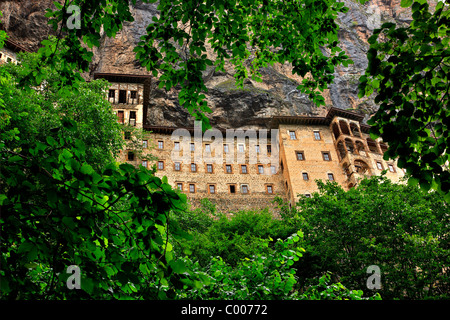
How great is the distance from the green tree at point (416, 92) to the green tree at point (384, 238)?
12287 millimetres

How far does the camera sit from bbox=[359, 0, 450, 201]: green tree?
3.43 meters

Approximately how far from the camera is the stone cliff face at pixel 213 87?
138 feet

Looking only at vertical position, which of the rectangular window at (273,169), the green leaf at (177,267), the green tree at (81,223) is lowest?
the green leaf at (177,267)

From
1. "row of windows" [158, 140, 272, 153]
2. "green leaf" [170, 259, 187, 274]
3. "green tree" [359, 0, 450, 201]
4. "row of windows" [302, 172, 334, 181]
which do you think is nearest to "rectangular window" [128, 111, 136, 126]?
"row of windows" [158, 140, 272, 153]

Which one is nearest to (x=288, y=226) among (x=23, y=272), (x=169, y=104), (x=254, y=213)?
(x=254, y=213)

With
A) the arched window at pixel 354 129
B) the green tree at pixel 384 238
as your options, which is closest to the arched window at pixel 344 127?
the arched window at pixel 354 129

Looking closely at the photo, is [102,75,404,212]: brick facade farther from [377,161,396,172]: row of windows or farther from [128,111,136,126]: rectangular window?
[128,111,136,126]: rectangular window

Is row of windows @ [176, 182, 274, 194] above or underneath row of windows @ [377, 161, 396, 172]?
underneath

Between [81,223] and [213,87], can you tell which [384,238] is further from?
[213,87]

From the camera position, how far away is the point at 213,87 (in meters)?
48.5

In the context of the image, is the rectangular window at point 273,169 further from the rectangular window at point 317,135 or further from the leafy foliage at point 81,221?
the leafy foliage at point 81,221

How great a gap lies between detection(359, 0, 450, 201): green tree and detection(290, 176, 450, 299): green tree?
1229 cm

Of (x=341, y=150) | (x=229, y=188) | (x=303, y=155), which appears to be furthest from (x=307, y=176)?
(x=229, y=188)
